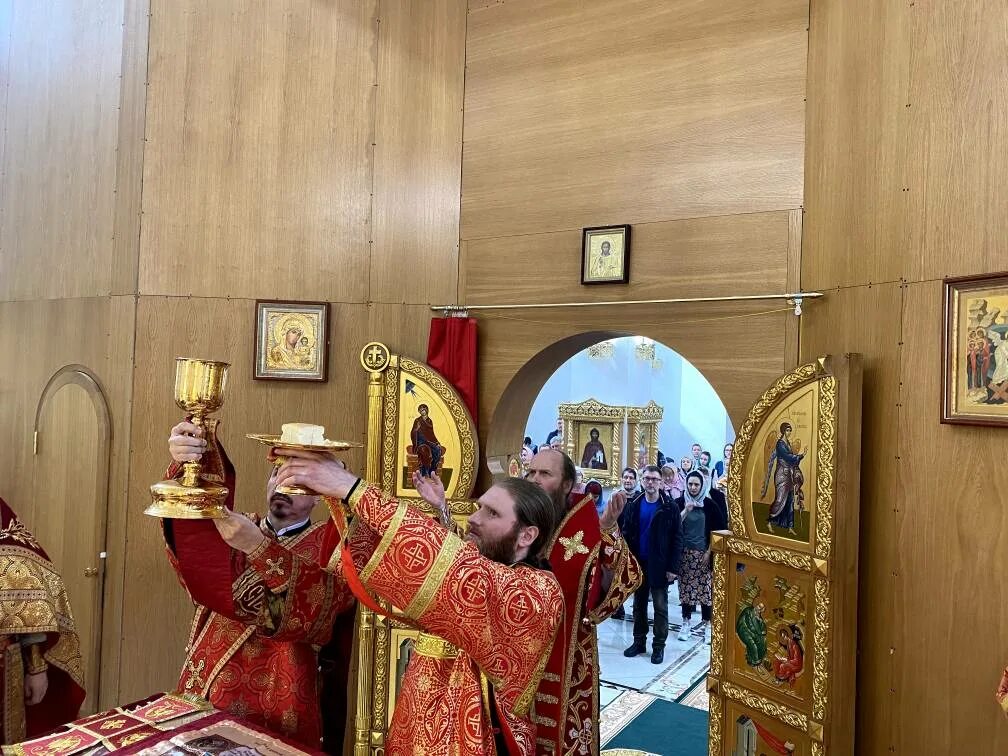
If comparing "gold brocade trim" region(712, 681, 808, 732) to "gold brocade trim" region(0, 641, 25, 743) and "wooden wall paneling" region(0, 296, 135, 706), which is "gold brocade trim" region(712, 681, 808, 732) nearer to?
"gold brocade trim" region(0, 641, 25, 743)

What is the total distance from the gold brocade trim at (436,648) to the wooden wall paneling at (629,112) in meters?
2.65

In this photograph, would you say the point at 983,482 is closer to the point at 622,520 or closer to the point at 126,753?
the point at 126,753

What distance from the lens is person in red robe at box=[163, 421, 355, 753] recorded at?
8.96ft

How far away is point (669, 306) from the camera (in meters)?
4.32

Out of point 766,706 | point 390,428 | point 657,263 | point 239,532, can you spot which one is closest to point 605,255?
point 657,263

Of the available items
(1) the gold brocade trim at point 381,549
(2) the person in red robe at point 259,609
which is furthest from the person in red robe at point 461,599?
(2) the person in red robe at point 259,609

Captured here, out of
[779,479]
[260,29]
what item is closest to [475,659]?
[779,479]

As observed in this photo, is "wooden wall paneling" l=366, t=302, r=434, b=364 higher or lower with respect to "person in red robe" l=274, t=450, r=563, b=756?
higher

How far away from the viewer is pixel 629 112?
4.51m

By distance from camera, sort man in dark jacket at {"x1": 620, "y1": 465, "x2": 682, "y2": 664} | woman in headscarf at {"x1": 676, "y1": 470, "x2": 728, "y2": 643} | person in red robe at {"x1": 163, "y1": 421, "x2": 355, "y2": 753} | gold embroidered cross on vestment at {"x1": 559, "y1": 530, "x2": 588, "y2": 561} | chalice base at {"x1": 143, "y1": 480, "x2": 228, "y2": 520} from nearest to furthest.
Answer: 1. chalice base at {"x1": 143, "y1": 480, "x2": 228, "y2": 520}
2. person in red robe at {"x1": 163, "y1": 421, "x2": 355, "y2": 753}
3. gold embroidered cross on vestment at {"x1": 559, "y1": 530, "x2": 588, "y2": 561}
4. man in dark jacket at {"x1": 620, "y1": 465, "x2": 682, "y2": 664}
5. woman in headscarf at {"x1": 676, "y1": 470, "x2": 728, "y2": 643}

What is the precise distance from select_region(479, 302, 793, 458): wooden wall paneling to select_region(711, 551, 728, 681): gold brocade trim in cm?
71

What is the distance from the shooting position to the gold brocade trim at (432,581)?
2.19 m

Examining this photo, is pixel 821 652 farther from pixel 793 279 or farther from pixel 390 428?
pixel 390 428

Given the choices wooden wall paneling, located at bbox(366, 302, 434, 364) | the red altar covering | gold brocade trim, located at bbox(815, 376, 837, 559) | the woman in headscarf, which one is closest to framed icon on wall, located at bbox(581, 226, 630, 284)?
wooden wall paneling, located at bbox(366, 302, 434, 364)
